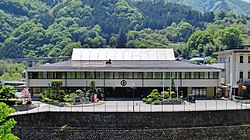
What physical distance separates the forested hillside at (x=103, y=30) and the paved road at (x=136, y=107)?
62128 millimetres

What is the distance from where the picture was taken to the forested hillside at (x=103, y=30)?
109500mm

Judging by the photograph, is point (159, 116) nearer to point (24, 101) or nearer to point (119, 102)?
point (119, 102)

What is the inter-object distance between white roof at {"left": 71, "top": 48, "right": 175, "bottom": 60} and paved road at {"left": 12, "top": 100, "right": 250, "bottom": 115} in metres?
11.1

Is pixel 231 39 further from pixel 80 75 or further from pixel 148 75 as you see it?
pixel 80 75

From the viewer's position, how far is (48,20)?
593 feet

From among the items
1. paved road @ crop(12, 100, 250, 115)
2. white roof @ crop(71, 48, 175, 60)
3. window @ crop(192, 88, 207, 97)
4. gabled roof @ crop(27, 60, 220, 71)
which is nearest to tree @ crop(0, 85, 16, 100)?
paved road @ crop(12, 100, 250, 115)

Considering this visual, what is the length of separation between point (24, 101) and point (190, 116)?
48.8 ft

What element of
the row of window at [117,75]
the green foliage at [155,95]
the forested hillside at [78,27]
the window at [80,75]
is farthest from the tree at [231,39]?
the window at [80,75]

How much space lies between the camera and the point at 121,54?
4669 centimetres

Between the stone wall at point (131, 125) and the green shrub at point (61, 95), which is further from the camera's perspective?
the green shrub at point (61, 95)

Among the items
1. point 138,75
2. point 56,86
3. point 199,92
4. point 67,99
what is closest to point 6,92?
point 56,86

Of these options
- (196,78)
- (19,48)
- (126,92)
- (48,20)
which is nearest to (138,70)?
(126,92)

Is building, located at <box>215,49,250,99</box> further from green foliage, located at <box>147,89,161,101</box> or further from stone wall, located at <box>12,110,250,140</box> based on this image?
stone wall, located at <box>12,110,250,140</box>

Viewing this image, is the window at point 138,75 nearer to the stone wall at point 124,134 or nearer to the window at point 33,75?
the window at point 33,75
